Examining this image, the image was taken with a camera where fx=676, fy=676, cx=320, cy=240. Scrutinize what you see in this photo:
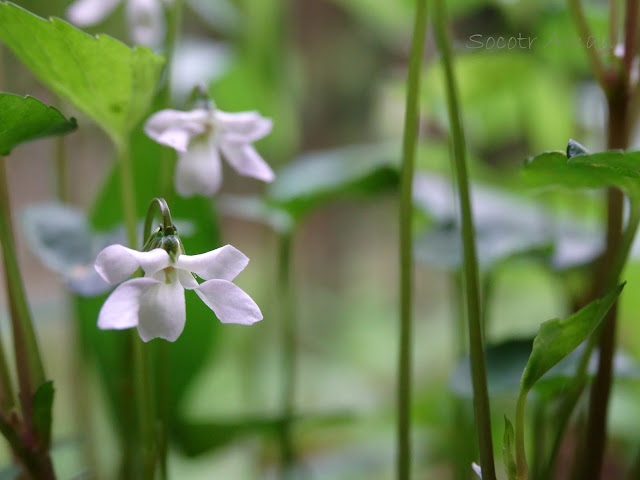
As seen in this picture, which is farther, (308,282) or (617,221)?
(308,282)

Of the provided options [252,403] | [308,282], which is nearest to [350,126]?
[308,282]

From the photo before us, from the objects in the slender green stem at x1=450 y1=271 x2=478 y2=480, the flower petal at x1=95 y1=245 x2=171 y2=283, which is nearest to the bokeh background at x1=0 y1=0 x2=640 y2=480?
the slender green stem at x1=450 y1=271 x2=478 y2=480

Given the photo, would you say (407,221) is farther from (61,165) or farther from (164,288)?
(61,165)

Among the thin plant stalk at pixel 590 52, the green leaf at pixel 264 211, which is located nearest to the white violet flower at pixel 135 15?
the green leaf at pixel 264 211

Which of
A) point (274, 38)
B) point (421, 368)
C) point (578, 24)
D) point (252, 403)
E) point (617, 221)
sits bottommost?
point (421, 368)

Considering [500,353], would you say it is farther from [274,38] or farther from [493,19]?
[493,19]

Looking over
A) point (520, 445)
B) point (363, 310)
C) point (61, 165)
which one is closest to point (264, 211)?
point (61, 165)
